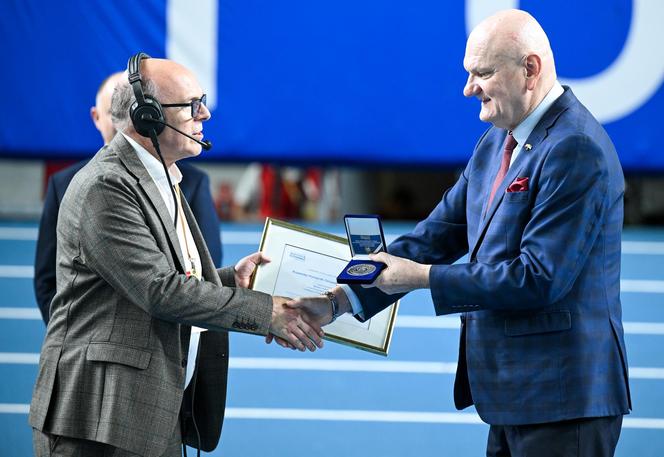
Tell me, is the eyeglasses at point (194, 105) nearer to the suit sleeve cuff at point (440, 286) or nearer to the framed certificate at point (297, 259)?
the framed certificate at point (297, 259)

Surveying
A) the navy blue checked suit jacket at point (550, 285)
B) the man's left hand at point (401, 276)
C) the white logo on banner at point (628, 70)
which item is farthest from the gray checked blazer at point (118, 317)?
the white logo on banner at point (628, 70)

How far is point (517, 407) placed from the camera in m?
2.36

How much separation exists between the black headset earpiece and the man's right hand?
0.56 m

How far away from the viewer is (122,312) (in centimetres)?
238

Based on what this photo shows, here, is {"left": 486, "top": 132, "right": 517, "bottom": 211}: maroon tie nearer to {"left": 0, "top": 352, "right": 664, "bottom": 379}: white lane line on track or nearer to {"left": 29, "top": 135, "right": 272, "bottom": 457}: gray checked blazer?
{"left": 29, "top": 135, "right": 272, "bottom": 457}: gray checked blazer

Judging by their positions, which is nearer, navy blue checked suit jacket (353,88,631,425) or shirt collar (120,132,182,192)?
navy blue checked suit jacket (353,88,631,425)

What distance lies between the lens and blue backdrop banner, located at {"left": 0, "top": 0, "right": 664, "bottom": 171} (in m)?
4.79

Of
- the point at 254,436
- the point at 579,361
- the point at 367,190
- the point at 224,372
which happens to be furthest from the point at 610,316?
the point at 367,190

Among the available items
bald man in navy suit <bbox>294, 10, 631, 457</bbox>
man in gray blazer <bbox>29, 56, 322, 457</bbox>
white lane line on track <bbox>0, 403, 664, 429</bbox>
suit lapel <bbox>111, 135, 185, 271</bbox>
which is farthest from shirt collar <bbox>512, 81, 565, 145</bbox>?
white lane line on track <bbox>0, 403, 664, 429</bbox>

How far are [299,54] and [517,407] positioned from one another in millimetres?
2827

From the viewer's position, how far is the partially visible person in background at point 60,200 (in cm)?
341

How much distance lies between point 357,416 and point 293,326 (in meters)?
1.72

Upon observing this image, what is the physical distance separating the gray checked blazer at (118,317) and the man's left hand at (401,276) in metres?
0.39

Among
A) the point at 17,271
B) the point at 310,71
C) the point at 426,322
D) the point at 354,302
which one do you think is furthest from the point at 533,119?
the point at 17,271
